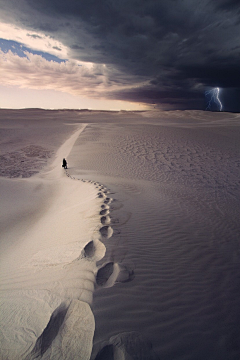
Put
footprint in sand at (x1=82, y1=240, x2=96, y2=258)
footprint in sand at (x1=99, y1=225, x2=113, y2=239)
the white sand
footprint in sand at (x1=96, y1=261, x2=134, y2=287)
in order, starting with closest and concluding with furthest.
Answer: the white sand
footprint in sand at (x1=96, y1=261, x2=134, y2=287)
footprint in sand at (x1=82, y1=240, x2=96, y2=258)
footprint in sand at (x1=99, y1=225, x2=113, y2=239)

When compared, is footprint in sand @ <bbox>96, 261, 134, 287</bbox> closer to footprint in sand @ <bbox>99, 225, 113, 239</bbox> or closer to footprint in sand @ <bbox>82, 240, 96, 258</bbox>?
footprint in sand @ <bbox>82, 240, 96, 258</bbox>

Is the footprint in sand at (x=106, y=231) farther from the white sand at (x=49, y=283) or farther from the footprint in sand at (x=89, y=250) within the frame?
the footprint in sand at (x=89, y=250)

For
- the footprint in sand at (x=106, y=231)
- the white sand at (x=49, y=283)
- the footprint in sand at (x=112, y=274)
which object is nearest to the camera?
the white sand at (x=49, y=283)

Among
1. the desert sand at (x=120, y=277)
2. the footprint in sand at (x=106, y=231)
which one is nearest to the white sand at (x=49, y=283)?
the desert sand at (x=120, y=277)

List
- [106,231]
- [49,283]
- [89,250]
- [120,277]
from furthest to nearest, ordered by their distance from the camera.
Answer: [106,231] → [89,250] → [120,277] → [49,283]

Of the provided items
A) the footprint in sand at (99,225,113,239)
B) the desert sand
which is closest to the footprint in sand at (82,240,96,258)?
the desert sand

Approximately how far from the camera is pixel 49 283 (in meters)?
2.18

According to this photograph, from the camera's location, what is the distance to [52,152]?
18203mm

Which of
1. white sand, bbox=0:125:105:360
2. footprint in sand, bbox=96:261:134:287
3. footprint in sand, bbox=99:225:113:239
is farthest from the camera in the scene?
footprint in sand, bbox=99:225:113:239

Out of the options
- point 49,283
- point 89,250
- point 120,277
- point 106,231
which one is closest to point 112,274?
point 120,277

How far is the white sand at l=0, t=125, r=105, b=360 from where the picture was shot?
4.98 ft

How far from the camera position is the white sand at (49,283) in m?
1.52

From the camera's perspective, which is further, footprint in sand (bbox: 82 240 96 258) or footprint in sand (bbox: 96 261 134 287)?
footprint in sand (bbox: 82 240 96 258)

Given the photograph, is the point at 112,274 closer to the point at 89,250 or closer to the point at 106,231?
the point at 89,250
